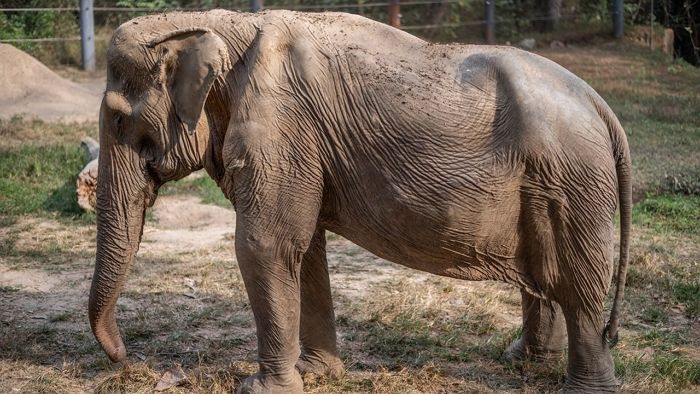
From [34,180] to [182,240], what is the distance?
2461mm

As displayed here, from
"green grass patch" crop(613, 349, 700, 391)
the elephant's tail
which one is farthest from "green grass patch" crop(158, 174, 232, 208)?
the elephant's tail

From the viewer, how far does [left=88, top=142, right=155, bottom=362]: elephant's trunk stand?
4805mm

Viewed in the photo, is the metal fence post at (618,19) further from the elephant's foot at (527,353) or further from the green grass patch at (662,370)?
the elephant's foot at (527,353)

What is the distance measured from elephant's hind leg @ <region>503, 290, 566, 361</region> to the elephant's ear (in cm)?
212

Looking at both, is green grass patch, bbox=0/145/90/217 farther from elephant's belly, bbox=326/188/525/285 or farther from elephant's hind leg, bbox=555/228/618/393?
elephant's hind leg, bbox=555/228/618/393

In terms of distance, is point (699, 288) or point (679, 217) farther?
point (679, 217)

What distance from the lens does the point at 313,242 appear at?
520cm

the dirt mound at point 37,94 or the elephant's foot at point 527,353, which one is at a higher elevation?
the dirt mound at point 37,94

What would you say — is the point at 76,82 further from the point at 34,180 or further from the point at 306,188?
the point at 306,188

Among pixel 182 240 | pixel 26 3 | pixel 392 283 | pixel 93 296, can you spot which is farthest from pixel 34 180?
pixel 26 3

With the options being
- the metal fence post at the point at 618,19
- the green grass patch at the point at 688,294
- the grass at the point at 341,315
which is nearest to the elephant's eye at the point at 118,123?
the grass at the point at 341,315

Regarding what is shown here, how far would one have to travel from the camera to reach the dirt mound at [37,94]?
12945 mm

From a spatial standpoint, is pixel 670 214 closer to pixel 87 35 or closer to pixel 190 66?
pixel 190 66

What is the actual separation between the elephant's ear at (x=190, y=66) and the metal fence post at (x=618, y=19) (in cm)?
1570
